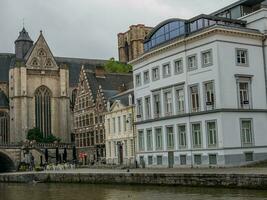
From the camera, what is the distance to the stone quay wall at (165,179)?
86.6ft

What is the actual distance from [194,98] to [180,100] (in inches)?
76.1

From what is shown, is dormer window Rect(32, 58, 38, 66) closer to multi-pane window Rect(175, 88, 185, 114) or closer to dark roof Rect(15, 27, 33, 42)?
dark roof Rect(15, 27, 33, 42)

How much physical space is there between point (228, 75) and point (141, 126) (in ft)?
43.0

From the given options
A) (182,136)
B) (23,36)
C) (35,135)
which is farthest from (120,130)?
(23,36)

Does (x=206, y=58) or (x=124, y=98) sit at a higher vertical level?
(x=206, y=58)

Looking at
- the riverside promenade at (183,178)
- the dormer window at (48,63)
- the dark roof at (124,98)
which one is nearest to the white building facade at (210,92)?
the riverside promenade at (183,178)

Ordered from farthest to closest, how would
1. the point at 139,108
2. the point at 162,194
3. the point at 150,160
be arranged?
the point at 139,108 < the point at 150,160 < the point at 162,194

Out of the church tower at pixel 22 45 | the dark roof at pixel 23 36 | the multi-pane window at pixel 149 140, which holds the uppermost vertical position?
the dark roof at pixel 23 36

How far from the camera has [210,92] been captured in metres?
41.2

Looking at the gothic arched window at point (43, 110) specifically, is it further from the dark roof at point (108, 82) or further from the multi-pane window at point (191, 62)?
the multi-pane window at point (191, 62)

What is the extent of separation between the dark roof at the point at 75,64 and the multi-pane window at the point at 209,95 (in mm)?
67049

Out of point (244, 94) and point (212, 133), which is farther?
point (244, 94)

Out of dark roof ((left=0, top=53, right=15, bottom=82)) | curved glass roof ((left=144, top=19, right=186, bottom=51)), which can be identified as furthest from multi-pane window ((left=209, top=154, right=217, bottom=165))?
dark roof ((left=0, top=53, right=15, bottom=82))

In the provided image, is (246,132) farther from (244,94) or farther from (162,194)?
(162,194)
